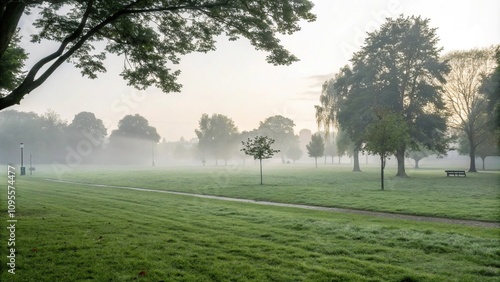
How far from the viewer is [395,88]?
40.9m

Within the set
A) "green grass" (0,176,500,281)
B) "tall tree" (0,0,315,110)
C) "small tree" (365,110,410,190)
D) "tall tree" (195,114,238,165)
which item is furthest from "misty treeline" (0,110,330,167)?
"green grass" (0,176,500,281)

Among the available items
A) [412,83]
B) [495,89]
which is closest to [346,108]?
[412,83]

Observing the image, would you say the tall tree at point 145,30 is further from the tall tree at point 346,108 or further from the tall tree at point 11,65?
the tall tree at point 346,108

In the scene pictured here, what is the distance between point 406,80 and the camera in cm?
4097

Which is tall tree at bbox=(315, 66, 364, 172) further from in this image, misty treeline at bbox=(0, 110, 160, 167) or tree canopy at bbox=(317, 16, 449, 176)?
misty treeline at bbox=(0, 110, 160, 167)

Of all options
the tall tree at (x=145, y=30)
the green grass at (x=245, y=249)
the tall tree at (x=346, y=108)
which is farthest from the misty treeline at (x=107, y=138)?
the green grass at (x=245, y=249)

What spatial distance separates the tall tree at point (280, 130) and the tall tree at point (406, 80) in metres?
77.8

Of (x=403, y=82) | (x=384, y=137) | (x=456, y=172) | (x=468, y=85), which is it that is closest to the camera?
(x=384, y=137)

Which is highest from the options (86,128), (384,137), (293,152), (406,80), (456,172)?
(86,128)

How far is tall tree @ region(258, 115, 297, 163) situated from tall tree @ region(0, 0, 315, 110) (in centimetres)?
10790

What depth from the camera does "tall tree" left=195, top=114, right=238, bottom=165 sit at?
113m

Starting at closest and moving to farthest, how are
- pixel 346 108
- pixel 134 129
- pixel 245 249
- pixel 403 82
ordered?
pixel 245 249 → pixel 403 82 → pixel 346 108 → pixel 134 129

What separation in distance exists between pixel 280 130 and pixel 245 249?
4547 inches

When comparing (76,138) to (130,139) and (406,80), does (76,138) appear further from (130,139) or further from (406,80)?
(406,80)
